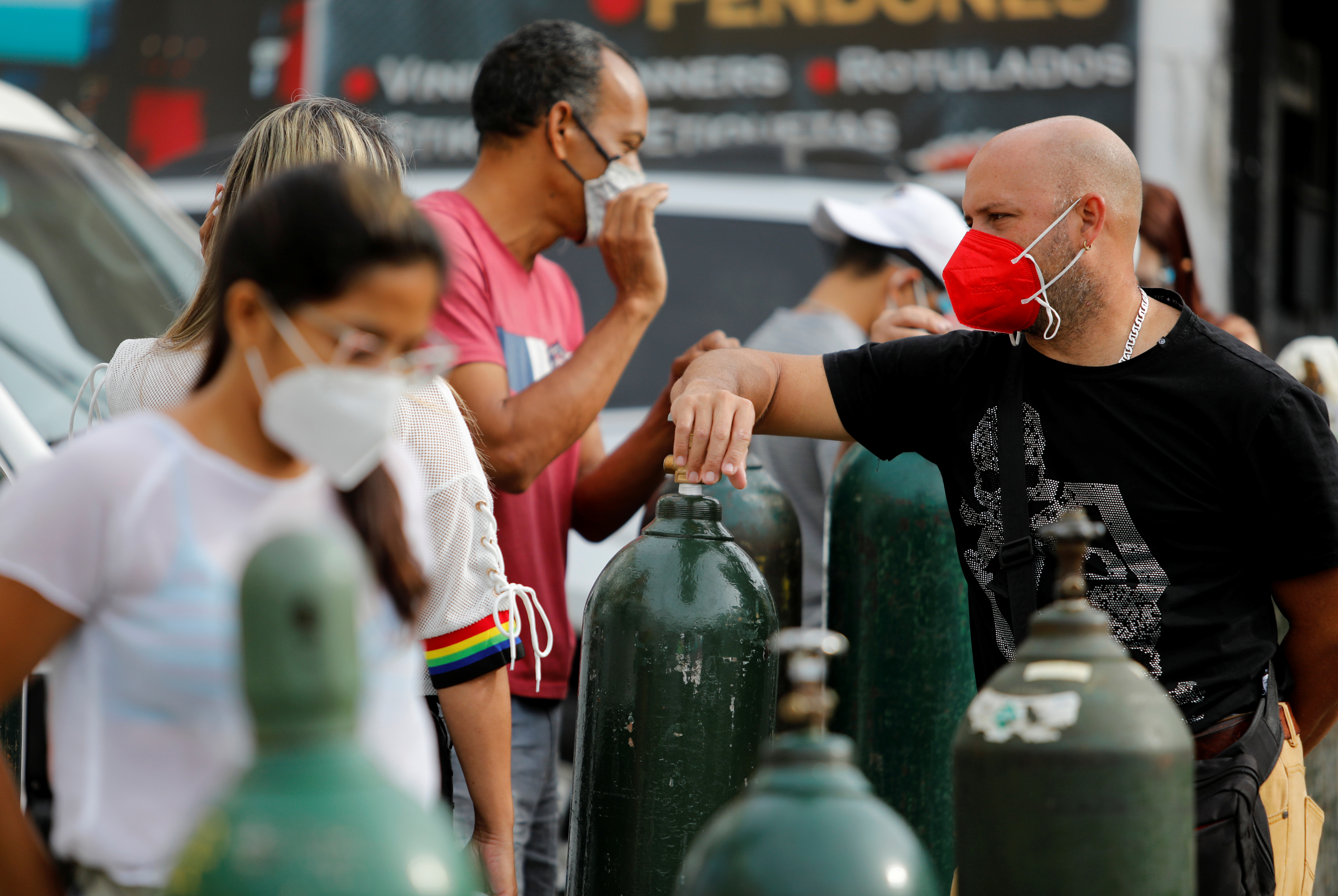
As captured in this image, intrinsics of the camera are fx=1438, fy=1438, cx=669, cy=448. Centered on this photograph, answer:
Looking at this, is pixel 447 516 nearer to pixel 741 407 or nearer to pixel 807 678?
pixel 741 407

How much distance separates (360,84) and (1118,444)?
641 cm

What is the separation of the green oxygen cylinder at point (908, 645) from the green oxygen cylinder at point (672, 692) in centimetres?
60

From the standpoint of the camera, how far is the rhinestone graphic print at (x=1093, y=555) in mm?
2271

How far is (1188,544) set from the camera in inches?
90.3

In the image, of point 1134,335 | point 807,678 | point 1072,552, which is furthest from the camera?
point 1134,335

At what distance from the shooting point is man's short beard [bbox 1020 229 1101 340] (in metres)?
2.42

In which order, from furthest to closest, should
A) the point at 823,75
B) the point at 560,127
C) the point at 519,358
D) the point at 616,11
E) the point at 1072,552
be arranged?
the point at 616,11, the point at 823,75, the point at 560,127, the point at 519,358, the point at 1072,552

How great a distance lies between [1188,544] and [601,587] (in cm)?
98

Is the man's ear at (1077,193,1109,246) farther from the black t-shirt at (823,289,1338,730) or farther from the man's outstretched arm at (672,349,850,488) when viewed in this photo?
the man's outstretched arm at (672,349,850,488)

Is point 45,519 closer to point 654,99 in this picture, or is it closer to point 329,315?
point 329,315

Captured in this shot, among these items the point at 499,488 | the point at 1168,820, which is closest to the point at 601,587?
the point at 499,488

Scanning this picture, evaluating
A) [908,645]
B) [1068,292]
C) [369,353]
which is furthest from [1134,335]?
[369,353]

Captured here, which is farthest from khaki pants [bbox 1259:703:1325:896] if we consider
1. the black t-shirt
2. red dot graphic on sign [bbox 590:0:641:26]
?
red dot graphic on sign [bbox 590:0:641:26]

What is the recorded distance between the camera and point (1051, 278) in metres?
2.43
